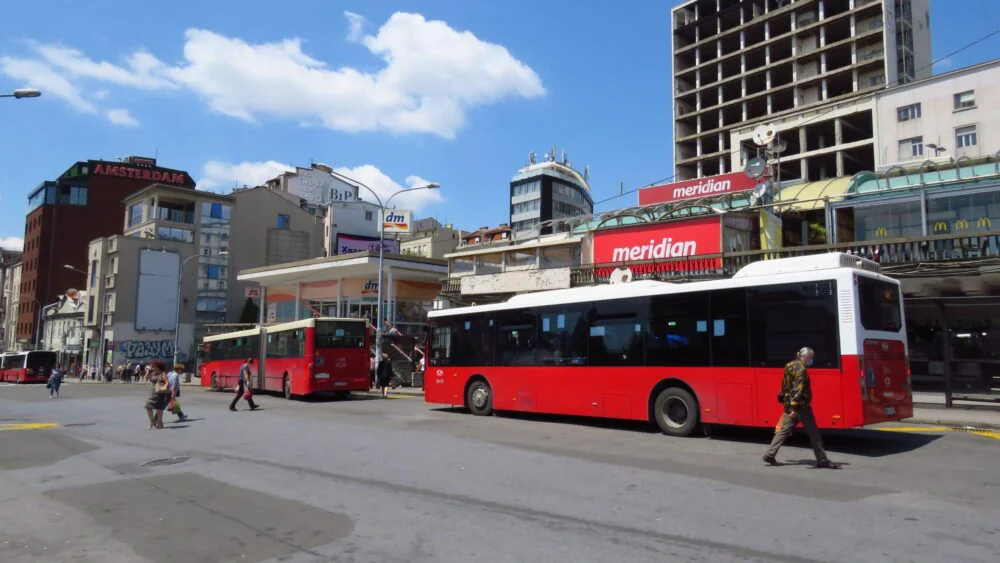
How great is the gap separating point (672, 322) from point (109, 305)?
69044 millimetres

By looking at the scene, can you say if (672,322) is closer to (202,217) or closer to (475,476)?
(475,476)

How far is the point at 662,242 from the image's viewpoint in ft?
87.5

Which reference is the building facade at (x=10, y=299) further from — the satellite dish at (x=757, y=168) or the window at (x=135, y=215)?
the satellite dish at (x=757, y=168)

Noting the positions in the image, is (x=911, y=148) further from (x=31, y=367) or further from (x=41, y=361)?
(x=31, y=367)

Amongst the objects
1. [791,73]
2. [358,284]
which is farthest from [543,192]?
[358,284]

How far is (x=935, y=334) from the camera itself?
22141 mm

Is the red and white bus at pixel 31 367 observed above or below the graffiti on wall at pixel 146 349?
below

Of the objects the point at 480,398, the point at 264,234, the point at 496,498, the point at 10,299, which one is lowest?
the point at 496,498

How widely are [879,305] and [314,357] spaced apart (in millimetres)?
18114

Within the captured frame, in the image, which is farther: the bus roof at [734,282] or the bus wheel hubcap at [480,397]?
the bus wheel hubcap at [480,397]

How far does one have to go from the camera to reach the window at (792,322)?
11.0 meters

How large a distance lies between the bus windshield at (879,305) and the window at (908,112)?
165 feet

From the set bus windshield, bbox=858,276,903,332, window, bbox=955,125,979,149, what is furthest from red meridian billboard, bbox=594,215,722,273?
window, bbox=955,125,979,149

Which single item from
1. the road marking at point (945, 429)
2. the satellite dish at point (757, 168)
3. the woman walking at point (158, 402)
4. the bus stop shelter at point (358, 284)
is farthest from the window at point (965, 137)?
the woman walking at point (158, 402)
